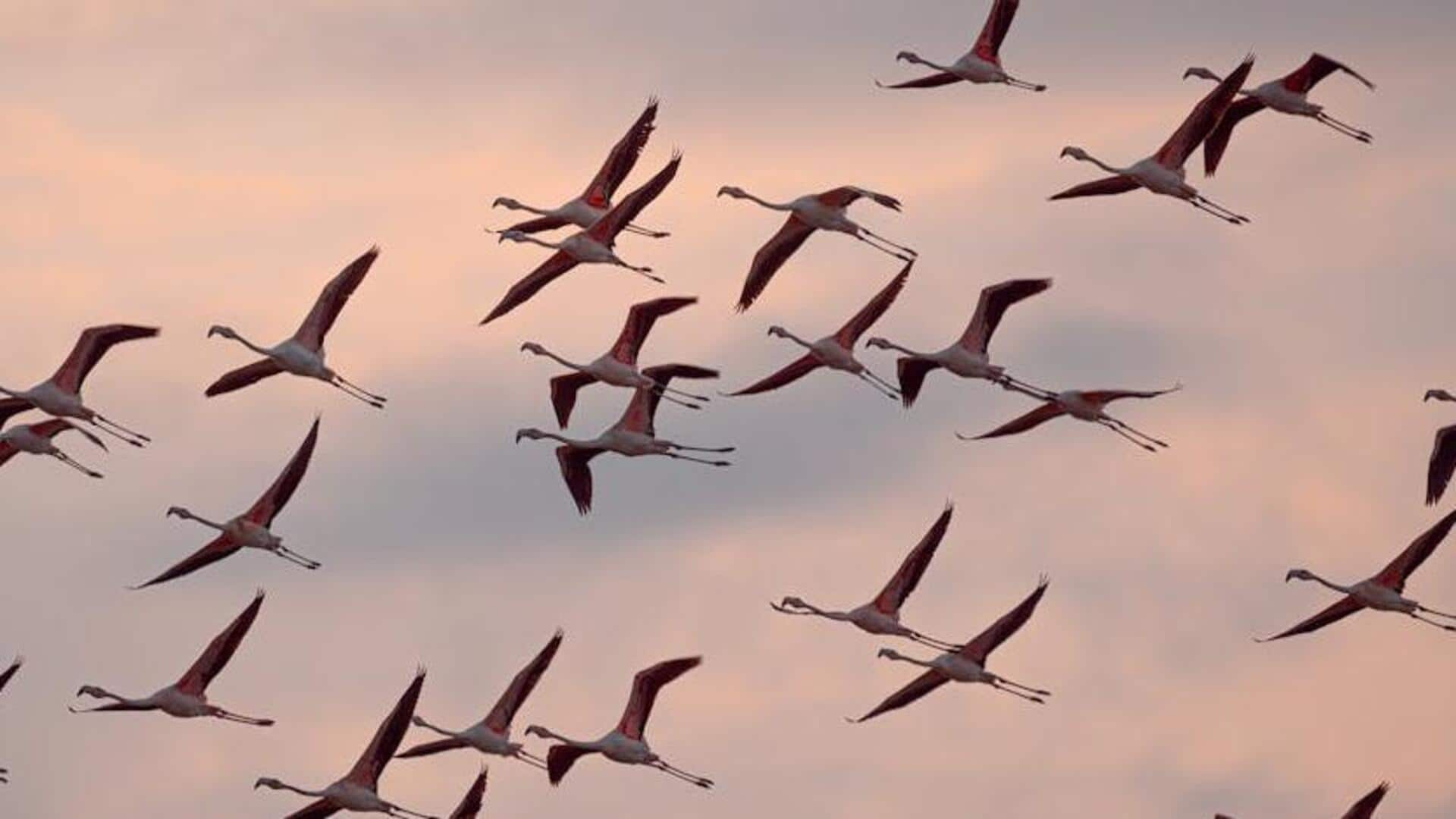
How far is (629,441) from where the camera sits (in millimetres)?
86500

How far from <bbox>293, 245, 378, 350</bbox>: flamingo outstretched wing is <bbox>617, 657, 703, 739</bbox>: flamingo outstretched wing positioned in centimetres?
738

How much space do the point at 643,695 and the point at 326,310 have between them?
7.99 meters

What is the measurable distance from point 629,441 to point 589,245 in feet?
11.9

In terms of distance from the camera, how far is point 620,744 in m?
84.8

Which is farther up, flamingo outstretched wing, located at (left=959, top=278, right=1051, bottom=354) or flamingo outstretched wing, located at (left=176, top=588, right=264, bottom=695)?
flamingo outstretched wing, located at (left=959, top=278, right=1051, bottom=354)

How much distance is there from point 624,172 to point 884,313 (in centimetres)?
486

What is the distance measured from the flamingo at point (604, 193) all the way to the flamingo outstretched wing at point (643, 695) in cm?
689

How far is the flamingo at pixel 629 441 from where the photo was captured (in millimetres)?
85312

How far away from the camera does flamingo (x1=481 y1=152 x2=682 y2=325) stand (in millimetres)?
82250

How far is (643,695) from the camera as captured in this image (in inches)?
3337

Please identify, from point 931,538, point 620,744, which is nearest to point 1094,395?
point 931,538

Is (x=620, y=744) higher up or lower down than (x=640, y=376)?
lower down

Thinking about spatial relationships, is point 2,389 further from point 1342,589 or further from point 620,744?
point 1342,589

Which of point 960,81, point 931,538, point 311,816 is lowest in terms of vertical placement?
point 311,816
